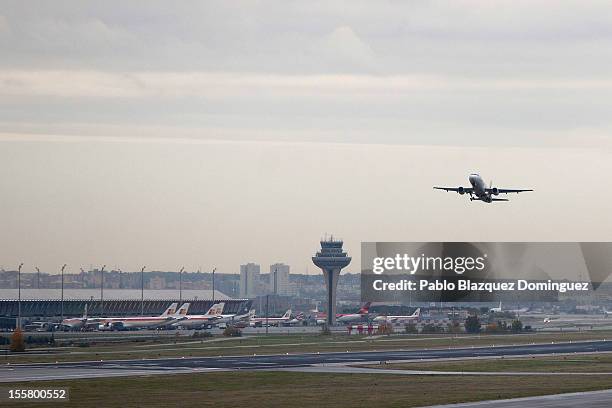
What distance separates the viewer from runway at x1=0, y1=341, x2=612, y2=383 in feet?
415

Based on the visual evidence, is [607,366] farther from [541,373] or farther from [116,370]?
[116,370]

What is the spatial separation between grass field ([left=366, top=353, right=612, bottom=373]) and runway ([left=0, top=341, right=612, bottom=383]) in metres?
9.38

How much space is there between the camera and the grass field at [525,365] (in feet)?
433

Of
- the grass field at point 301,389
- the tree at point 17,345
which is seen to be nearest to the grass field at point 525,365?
the grass field at point 301,389

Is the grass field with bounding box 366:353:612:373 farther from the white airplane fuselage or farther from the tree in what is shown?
the tree

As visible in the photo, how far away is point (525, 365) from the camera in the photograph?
139750mm

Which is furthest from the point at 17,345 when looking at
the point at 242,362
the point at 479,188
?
the point at 479,188

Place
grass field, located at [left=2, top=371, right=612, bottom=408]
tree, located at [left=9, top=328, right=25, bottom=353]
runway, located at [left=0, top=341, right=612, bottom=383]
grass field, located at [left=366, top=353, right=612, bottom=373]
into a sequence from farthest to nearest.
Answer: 1. tree, located at [left=9, top=328, right=25, bottom=353]
2. grass field, located at [left=366, top=353, right=612, bottom=373]
3. runway, located at [left=0, top=341, right=612, bottom=383]
4. grass field, located at [left=2, top=371, right=612, bottom=408]

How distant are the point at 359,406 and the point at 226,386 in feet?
76.6

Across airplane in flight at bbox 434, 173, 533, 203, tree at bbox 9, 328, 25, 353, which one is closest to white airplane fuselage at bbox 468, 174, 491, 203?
airplane in flight at bbox 434, 173, 533, 203

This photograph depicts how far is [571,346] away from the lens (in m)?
188

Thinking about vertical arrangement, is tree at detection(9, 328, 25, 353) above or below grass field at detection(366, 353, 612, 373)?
above

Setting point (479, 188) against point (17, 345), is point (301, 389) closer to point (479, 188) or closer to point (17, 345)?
point (479, 188)

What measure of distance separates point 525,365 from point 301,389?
138 ft
